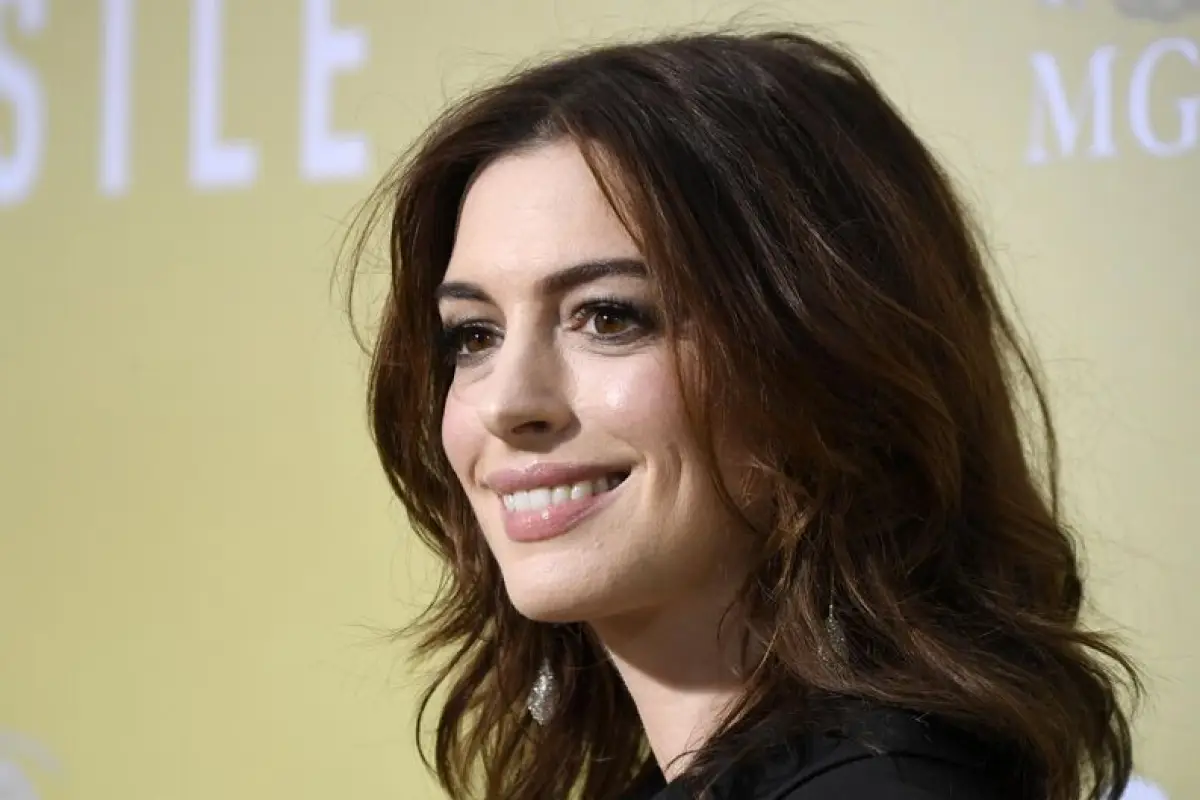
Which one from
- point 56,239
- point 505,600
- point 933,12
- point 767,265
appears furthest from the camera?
point 56,239

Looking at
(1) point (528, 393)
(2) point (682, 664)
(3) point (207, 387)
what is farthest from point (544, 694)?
(3) point (207, 387)

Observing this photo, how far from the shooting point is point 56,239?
1.50 metres

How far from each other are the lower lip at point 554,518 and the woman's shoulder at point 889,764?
0.17 metres

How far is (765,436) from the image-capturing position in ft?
2.54

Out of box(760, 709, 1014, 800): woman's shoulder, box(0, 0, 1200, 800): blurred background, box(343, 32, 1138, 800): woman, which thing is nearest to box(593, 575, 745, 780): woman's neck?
box(343, 32, 1138, 800): woman

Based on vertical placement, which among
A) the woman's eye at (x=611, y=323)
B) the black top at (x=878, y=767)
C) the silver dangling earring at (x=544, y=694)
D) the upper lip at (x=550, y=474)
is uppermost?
the woman's eye at (x=611, y=323)

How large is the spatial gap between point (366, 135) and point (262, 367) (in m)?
0.25

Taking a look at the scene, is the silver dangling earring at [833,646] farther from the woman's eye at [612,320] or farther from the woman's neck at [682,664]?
the woman's eye at [612,320]

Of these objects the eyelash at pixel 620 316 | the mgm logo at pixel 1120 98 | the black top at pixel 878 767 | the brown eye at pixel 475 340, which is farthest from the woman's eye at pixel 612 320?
the mgm logo at pixel 1120 98

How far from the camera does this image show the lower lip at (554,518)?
80cm

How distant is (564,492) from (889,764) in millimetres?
232

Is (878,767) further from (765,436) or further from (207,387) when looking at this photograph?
(207,387)

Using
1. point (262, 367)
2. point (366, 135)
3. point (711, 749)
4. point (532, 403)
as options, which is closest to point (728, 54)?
point (532, 403)

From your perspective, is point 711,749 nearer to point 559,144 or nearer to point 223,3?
point 559,144
